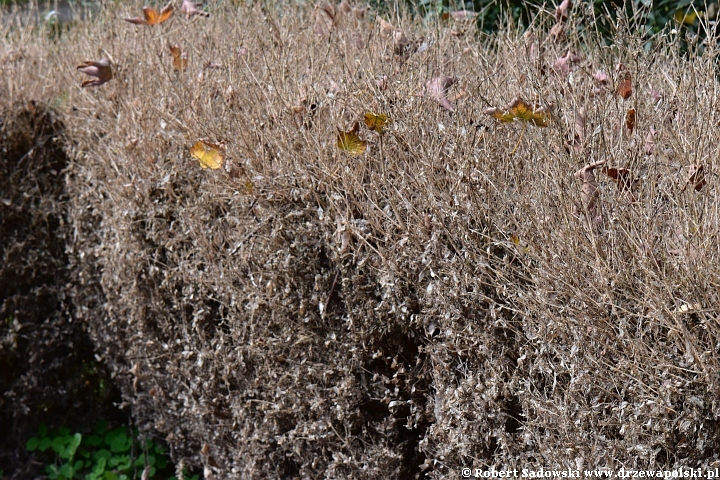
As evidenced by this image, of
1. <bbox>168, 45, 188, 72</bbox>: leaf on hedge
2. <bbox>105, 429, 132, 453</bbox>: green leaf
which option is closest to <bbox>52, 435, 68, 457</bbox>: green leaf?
<bbox>105, 429, 132, 453</bbox>: green leaf

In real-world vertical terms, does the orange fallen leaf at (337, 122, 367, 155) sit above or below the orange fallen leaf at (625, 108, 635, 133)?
below

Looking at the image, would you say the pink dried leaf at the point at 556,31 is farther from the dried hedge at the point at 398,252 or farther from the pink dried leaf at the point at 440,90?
the pink dried leaf at the point at 440,90

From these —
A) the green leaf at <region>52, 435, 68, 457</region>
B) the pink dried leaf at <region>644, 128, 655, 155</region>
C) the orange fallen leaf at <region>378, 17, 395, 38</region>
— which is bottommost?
the green leaf at <region>52, 435, 68, 457</region>

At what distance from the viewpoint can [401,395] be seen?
2.63 m

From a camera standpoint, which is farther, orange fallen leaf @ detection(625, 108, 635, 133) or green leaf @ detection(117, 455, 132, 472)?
green leaf @ detection(117, 455, 132, 472)

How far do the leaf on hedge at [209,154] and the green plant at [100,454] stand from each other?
1.98m

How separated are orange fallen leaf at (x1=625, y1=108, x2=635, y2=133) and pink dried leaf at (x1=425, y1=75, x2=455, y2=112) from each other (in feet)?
1.68

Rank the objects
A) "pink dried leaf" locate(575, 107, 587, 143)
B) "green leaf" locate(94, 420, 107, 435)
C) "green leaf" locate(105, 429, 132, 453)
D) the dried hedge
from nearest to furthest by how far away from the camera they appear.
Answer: the dried hedge, "pink dried leaf" locate(575, 107, 587, 143), "green leaf" locate(105, 429, 132, 453), "green leaf" locate(94, 420, 107, 435)

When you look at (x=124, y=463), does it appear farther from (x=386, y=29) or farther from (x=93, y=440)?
(x=386, y=29)

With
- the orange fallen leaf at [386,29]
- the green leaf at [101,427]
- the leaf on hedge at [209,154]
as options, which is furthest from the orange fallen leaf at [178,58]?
the green leaf at [101,427]

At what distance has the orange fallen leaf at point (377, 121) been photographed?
2.43 m

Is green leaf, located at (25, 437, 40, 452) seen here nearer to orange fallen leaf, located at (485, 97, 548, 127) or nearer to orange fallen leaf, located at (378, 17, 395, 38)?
orange fallen leaf, located at (378, 17, 395, 38)

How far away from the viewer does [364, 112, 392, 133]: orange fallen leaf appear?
95.6 inches

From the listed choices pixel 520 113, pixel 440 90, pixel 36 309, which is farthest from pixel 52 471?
pixel 520 113
